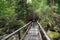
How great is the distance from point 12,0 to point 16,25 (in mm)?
4659

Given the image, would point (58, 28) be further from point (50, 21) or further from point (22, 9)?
point (22, 9)

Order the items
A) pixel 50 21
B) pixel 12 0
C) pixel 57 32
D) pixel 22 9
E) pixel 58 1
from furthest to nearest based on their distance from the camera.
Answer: pixel 22 9 < pixel 12 0 < pixel 58 1 < pixel 50 21 < pixel 57 32

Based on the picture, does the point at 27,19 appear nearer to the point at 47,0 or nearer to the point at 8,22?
the point at 47,0

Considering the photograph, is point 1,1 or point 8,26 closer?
point 1,1

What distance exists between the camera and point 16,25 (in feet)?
55.9

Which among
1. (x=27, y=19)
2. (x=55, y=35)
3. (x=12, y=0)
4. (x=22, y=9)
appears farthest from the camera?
(x=27, y=19)

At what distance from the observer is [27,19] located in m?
24.5

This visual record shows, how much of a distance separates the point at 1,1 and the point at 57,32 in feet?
16.2

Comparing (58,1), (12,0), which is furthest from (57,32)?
(12,0)

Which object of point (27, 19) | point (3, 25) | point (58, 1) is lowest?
point (27, 19)

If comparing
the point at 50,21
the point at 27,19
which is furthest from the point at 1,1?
the point at 27,19

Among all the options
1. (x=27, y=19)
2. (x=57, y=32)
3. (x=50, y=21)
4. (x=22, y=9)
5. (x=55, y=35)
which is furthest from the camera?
(x=27, y=19)

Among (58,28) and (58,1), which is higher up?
(58,1)

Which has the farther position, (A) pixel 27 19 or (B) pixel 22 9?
(A) pixel 27 19
